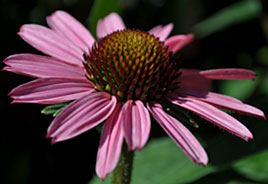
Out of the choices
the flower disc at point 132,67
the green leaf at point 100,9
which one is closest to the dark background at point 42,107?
the green leaf at point 100,9

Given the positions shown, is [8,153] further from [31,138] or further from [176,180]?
[176,180]

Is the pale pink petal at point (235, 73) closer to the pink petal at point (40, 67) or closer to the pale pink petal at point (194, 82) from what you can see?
the pale pink petal at point (194, 82)

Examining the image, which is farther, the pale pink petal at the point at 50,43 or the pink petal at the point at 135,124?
the pale pink petal at the point at 50,43

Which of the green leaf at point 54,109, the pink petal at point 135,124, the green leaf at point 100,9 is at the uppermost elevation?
the green leaf at point 100,9

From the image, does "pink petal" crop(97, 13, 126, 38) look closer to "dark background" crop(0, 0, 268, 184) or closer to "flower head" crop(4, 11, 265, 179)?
"flower head" crop(4, 11, 265, 179)

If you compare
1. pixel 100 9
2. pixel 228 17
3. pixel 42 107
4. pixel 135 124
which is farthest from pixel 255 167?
pixel 228 17

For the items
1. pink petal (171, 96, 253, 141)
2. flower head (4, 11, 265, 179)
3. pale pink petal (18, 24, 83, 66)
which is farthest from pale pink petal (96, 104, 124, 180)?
pale pink petal (18, 24, 83, 66)

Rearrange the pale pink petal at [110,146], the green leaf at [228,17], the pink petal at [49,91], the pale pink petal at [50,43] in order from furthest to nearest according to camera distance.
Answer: the green leaf at [228,17]
the pale pink petal at [50,43]
the pink petal at [49,91]
the pale pink petal at [110,146]
